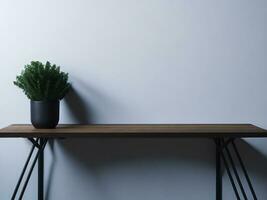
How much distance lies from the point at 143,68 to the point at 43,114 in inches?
21.5

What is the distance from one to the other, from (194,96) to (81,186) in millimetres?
734

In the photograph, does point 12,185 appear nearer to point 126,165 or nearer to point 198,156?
point 126,165

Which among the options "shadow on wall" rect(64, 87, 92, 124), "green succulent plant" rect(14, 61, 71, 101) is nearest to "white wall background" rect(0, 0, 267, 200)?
"shadow on wall" rect(64, 87, 92, 124)

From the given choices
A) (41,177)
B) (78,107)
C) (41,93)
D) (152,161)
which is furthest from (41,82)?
(152,161)

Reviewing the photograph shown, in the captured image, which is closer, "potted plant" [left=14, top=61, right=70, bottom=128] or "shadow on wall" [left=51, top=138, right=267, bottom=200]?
"potted plant" [left=14, top=61, right=70, bottom=128]

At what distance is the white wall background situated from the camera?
168 cm

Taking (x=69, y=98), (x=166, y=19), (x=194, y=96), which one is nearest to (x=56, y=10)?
(x=69, y=98)

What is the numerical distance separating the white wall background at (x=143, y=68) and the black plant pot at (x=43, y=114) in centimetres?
23

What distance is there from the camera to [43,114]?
1458 mm

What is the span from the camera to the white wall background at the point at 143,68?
1683 millimetres

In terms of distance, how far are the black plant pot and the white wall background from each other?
23cm

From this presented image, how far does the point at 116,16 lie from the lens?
1.68 meters

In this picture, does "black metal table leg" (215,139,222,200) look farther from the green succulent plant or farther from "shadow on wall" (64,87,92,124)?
the green succulent plant

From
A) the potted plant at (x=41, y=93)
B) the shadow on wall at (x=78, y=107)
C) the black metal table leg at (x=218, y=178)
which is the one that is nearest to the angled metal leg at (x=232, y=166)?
the black metal table leg at (x=218, y=178)
